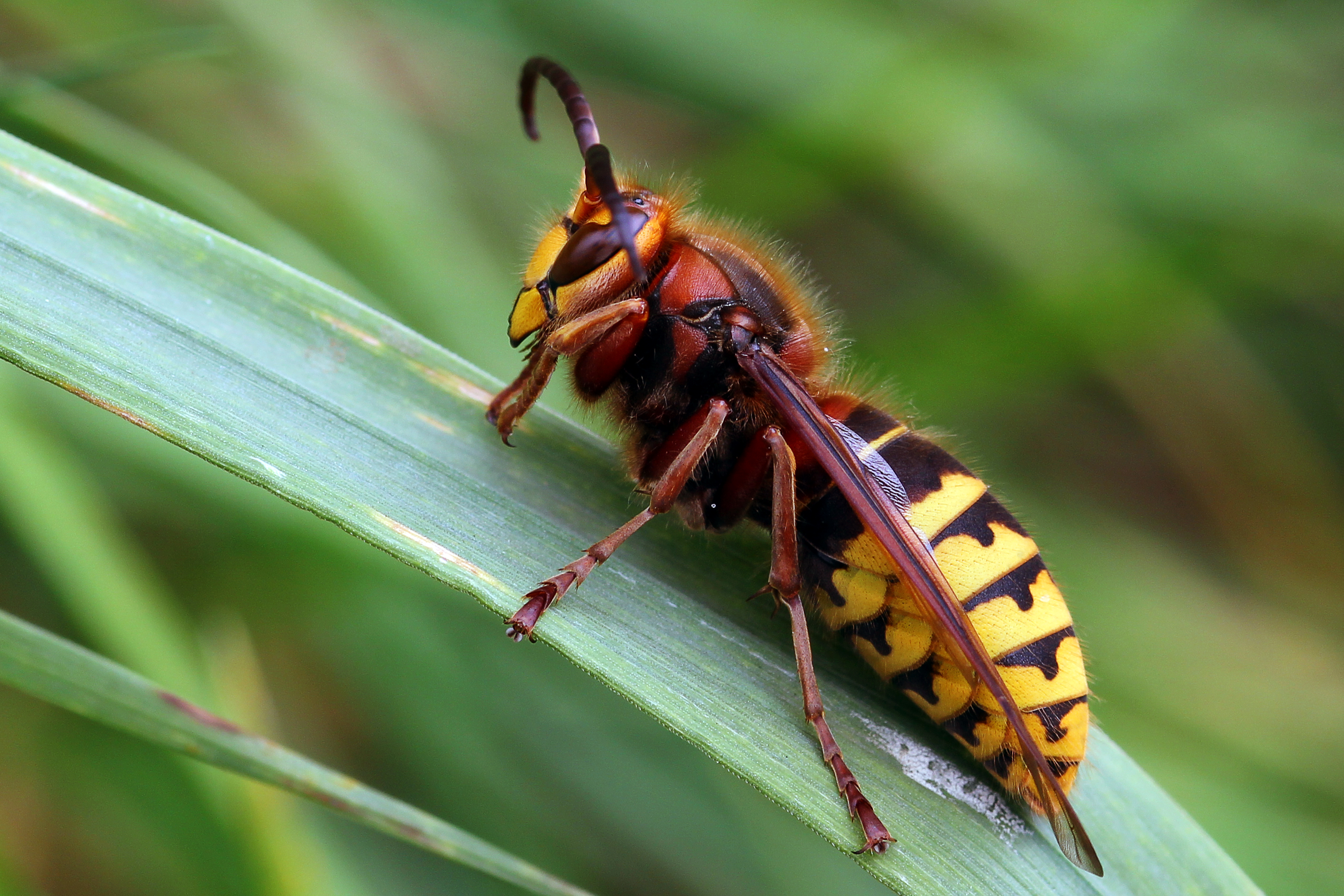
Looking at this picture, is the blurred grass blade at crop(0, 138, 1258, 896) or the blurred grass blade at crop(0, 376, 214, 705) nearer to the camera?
the blurred grass blade at crop(0, 138, 1258, 896)

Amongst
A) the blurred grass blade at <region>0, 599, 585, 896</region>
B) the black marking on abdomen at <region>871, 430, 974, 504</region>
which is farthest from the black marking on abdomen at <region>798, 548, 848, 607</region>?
the blurred grass blade at <region>0, 599, 585, 896</region>

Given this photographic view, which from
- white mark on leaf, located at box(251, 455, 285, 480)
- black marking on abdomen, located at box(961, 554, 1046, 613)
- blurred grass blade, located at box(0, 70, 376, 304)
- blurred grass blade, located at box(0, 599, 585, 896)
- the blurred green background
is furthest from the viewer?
the blurred green background

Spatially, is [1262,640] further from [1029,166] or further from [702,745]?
[702,745]

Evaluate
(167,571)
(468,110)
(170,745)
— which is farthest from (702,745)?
(468,110)

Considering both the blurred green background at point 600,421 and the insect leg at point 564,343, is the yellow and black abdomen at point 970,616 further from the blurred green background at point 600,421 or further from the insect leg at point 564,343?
the insect leg at point 564,343

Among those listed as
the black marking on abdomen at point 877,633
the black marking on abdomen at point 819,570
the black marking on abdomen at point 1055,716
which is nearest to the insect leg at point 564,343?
the black marking on abdomen at point 819,570

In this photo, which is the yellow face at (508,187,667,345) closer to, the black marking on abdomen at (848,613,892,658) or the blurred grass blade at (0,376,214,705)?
the black marking on abdomen at (848,613,892,658)
